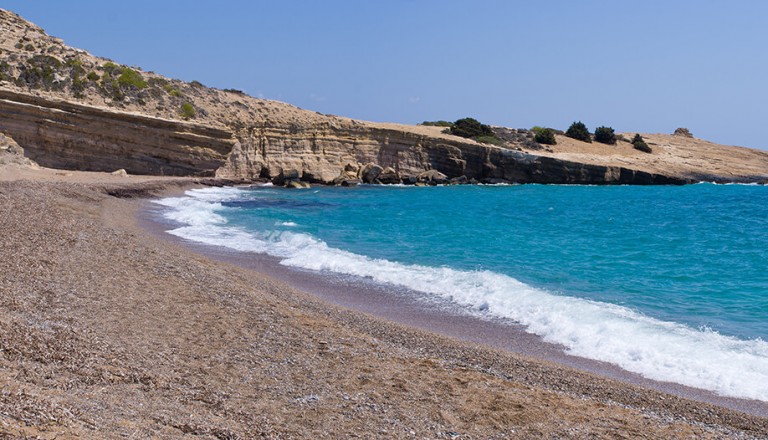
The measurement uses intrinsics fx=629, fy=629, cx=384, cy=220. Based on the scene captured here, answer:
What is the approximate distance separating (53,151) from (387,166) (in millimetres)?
24688

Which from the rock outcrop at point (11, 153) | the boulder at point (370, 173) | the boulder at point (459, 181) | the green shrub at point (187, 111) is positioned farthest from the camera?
the boulder at point (459, 181)

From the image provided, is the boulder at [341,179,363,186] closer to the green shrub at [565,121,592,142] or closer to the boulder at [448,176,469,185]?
the boulder at [448,176,469,185]

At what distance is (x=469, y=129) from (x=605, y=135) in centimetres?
1690

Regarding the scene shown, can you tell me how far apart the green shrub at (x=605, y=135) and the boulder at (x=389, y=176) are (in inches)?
1015

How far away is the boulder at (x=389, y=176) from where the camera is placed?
50875 millimetres

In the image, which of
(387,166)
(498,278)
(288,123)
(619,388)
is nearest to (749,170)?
(387,166)

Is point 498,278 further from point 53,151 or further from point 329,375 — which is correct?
point 53,151

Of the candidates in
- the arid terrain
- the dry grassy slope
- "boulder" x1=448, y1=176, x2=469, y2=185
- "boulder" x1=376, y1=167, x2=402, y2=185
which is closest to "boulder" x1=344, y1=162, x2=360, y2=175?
"boulder" x1=376, y1=167, x2=402, y2=185

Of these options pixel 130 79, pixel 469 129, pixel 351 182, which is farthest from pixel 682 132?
pixel 130 79

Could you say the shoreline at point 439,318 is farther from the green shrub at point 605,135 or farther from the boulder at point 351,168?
the green shrub at point 605,135

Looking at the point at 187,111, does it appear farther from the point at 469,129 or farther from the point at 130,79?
the point at 469,129

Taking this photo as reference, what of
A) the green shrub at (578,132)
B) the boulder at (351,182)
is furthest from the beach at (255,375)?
the green shrub at (578,132)

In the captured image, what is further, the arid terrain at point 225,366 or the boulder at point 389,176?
the boulder at point 389,176

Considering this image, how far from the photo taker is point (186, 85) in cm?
4922
